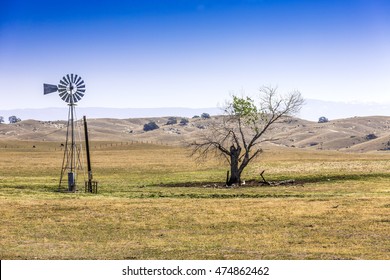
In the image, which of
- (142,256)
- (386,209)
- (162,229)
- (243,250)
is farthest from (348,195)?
(142,256)

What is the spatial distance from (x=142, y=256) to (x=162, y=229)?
656 centimetres

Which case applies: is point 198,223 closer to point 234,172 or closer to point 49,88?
point 234,172

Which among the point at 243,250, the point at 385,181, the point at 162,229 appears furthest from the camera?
the point at 385,181

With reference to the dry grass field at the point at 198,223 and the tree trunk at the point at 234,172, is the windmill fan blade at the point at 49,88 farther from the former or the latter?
the tree trunk at the point at 234,172

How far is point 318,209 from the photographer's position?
33281 millimetres

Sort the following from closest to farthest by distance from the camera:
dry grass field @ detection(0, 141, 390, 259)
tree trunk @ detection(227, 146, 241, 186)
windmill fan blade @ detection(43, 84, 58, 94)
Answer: dry grass field @ detection(0, 141, 390, 259) → windmill fan blade @ detection(43, 84, 58, 94) → tree trunk @ detection(227, 146, 241, 186)

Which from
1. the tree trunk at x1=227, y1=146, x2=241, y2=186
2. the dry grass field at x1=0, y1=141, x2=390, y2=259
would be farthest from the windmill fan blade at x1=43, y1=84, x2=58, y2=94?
the tree trunk at x1=227, y1=146, x2=241, y2=186

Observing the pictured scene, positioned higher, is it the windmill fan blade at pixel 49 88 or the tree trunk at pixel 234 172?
the windmill fan blade at pixel 49 88

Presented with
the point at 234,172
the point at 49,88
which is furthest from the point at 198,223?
the point at 49,88

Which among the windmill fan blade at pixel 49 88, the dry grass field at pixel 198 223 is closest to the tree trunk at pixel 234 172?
the dry grass field at pixel 198 223

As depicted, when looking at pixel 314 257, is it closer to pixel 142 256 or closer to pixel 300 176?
pixel 142 256

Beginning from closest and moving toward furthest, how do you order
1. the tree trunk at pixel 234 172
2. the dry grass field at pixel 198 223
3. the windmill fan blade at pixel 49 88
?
1. the dry grass field at pixel 198 223
2. the windmill fan blade at pixel 49 88
3. the tree trunk at pixel 234 172

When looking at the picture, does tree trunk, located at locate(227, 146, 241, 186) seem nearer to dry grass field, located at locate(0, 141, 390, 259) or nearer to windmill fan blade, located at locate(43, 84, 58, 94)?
dry grass field, located at locate(0, 141, 390, 259)

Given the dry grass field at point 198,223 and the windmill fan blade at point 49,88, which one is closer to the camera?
the dry grass field at point 198,223
